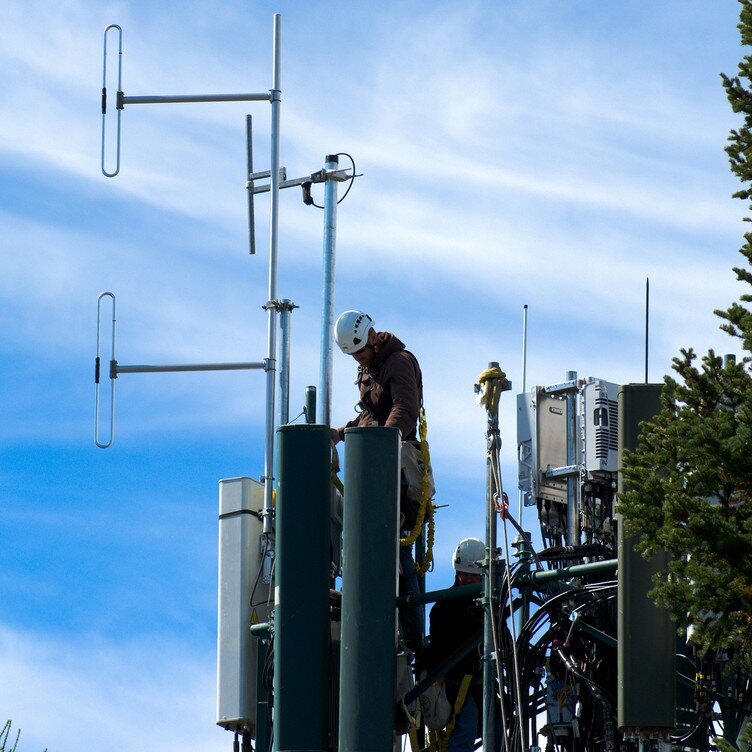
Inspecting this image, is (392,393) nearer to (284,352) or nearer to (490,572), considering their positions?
(490,572)

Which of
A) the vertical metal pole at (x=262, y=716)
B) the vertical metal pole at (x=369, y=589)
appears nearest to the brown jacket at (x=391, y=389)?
the vertical metal pole at (x=369, y=589)

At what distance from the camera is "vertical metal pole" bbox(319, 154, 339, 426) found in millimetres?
22188

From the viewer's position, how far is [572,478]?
20.6 metres

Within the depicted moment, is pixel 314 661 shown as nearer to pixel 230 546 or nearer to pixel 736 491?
pixel 230 546

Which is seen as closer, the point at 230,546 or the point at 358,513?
the point at 358,513

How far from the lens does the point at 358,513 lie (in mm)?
19797

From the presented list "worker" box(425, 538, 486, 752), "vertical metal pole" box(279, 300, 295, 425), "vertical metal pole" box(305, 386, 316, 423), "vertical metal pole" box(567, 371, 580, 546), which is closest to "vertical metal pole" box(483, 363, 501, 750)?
"worker" box(425, 538, 486, 752)

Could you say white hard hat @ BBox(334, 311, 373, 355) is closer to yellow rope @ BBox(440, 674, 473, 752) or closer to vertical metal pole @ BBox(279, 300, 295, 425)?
vertical metal pole @ BBox(279, 300, 295, 425)

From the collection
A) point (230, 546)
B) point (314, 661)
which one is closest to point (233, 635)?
point (230, 546)

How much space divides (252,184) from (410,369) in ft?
14.8

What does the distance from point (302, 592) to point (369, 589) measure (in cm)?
71

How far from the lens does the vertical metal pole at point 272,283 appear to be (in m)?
22.5

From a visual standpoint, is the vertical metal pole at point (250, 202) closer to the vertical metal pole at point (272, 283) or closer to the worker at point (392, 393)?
the vertical metal pole at point (272, 283)

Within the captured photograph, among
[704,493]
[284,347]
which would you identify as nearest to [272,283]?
[284,347]
